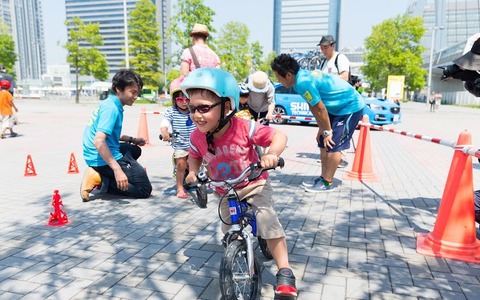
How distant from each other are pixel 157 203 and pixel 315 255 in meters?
2.40

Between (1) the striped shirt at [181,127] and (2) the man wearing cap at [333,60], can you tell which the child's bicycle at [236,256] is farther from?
(2) the man wearing cap at [333,60]

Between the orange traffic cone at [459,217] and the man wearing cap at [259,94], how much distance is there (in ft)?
12.0

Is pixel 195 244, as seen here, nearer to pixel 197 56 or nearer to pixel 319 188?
pixel 319 188

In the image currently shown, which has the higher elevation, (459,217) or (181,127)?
(181,127)

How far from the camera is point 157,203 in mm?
4875

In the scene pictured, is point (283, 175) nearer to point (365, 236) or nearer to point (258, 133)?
point (365, 236)

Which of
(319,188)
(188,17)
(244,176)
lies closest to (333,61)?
(319,188)

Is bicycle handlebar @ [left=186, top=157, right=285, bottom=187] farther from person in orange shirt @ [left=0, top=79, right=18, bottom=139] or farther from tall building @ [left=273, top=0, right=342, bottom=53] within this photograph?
tall building @ [left=273, top=0, right=342, bottom=53]

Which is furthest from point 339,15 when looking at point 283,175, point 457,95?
point 283,175

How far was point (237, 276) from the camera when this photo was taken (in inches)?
91.8

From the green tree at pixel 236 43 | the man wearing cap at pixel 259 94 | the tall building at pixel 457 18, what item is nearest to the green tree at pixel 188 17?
the green tree at pixel 236 43

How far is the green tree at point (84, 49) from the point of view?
3762cm

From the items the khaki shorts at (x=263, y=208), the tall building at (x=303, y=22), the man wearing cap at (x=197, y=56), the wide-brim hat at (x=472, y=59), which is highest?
the tall building at (x=303, y=22)

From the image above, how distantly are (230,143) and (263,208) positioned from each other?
51 centimetres
